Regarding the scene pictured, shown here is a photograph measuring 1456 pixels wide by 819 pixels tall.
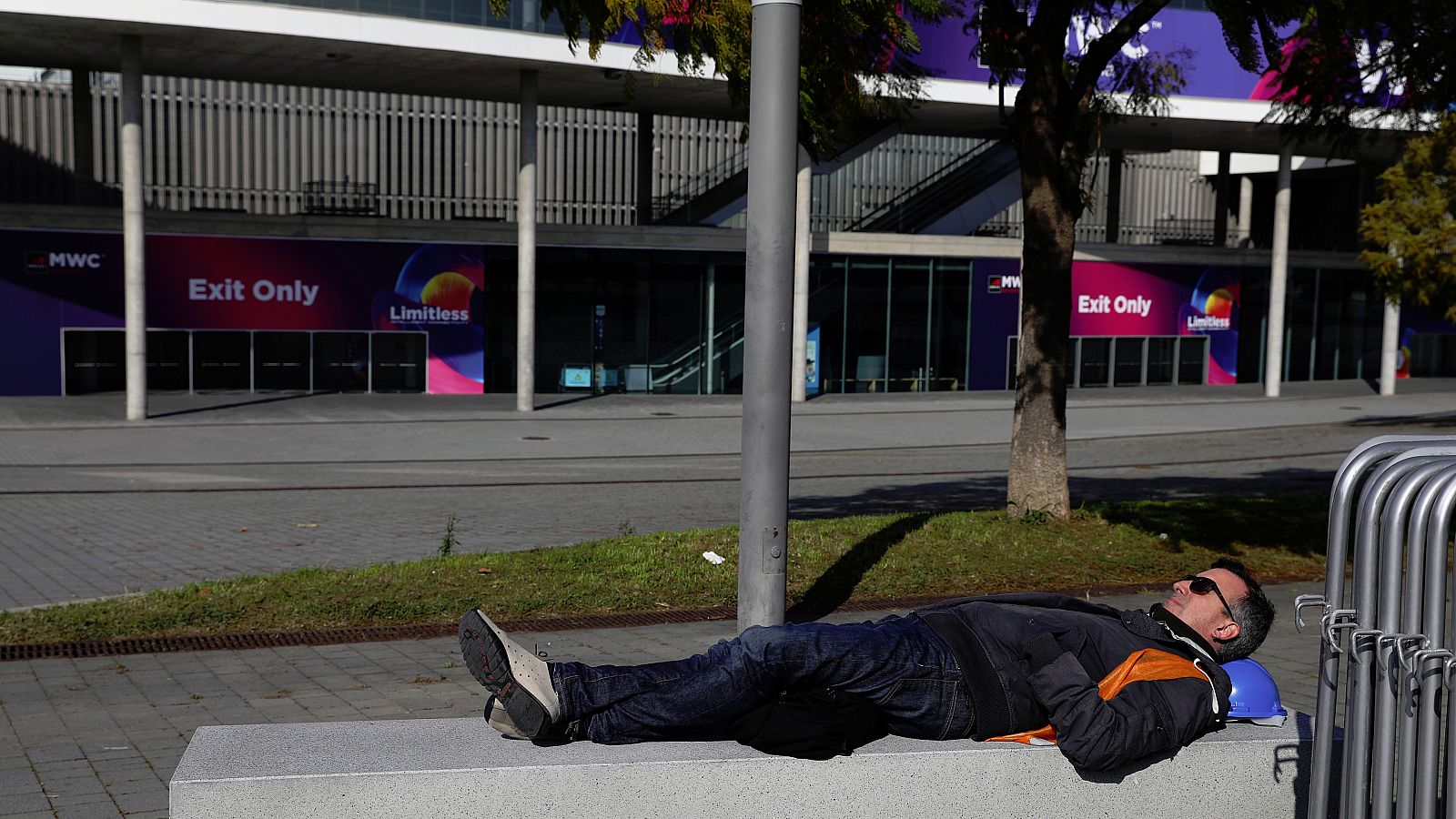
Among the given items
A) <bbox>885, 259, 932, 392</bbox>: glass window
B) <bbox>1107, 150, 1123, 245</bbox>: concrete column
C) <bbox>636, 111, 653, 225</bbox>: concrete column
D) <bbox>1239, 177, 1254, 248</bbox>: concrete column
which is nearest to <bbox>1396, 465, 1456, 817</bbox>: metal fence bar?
<bbox>636, 111, 653, 225</bbox>: concrete column

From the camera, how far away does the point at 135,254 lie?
80.5ft

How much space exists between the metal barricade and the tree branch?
25.9ft

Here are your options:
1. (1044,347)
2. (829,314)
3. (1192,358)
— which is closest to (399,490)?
(1044,347)

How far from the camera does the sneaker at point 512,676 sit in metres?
4.01

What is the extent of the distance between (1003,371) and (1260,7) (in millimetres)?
24911

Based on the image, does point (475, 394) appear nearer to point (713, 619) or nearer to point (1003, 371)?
point (1003, 371)

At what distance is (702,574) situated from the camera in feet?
31.9

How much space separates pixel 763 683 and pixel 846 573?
18.7ft

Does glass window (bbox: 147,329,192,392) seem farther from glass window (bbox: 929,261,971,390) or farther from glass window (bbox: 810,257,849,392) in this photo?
glass window (bbox: 929,261,971,390)

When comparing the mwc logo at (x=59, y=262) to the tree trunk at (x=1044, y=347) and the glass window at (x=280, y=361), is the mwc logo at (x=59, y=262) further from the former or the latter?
the tree trunk at (x=1044, y=347)

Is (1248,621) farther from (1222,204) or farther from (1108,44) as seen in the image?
(1222,204)

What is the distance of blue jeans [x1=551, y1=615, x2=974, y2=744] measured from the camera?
13.4ft

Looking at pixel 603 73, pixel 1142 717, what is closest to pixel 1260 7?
pixel 1142 717

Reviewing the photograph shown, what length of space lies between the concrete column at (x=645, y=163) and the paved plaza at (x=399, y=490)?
15.2ft
